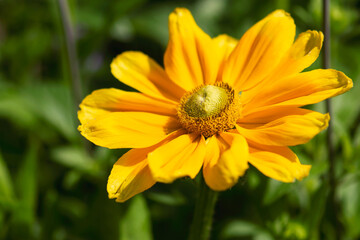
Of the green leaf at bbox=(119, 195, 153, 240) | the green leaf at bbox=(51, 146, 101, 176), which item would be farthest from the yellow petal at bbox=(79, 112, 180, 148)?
the green leaf at bbox=(51, 146, 101, 176)

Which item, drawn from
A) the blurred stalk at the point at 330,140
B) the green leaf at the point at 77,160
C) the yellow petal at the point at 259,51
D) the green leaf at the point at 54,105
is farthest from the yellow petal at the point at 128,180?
the green leaf at the point at 54,105

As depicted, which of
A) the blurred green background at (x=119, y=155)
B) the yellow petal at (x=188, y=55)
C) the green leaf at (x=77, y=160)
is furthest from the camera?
the green leaf at (x=77, y=160)

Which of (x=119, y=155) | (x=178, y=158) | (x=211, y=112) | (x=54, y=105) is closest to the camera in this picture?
(x=178, y=158)

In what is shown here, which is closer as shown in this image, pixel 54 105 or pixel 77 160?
pixel 77 160

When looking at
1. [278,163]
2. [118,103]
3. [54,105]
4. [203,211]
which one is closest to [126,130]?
[118,103]

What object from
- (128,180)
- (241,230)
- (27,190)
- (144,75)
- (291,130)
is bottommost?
(241,230)

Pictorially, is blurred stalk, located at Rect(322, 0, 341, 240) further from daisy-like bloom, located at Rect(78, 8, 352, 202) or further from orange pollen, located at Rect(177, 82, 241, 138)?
orange pollen, located at Rect(177, 82, 241, 138)

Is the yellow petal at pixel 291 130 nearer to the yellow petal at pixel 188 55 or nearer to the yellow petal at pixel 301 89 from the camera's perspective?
the yellow petal at pixel 301 89

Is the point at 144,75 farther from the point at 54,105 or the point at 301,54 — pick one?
the point at 54,105
